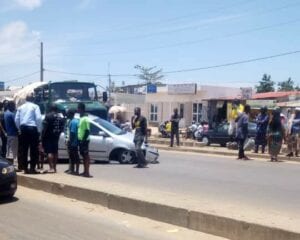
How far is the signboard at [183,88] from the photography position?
4841 centimetres

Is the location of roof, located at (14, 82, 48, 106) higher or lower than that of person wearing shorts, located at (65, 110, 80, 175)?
higher

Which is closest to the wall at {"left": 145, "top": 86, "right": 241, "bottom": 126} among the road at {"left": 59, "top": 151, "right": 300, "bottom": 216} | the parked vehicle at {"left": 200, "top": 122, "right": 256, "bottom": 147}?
the parked vehicle at {"left": 200, "top": 122, "right": 256, "bottom": 147}

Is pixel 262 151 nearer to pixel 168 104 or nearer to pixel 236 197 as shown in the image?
pixel 236 197

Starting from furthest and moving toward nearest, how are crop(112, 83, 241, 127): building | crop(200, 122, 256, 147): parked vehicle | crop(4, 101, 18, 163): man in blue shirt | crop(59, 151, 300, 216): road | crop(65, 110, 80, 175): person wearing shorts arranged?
crop(112, 83, 241, 127): building, crop(200, 122, 256, 147): parked vehicle, crop(4, 101, 18, 163): man in blue shirt, crop(65, 110, 80, 175): person wearing shorts, crop(59, 151, 300, 216): road

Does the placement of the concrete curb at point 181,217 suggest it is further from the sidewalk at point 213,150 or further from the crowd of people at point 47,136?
the sidewalk at point 213,150

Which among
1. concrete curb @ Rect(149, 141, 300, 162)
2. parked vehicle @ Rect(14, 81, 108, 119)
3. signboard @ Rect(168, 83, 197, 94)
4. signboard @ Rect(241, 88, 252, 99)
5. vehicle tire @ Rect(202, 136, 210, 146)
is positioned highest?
signboard @ Rect(168, 83, 197, 94)

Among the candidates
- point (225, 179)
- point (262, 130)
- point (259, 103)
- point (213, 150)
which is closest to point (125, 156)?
point (225, 179)

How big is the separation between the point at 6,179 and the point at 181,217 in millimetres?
3378

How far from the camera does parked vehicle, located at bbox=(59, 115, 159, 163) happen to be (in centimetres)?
1695

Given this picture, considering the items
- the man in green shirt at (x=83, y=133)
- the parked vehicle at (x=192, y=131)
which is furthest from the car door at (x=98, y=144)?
the parked vehicle at (x=192, y=131)

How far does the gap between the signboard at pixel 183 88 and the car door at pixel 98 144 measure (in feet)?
104

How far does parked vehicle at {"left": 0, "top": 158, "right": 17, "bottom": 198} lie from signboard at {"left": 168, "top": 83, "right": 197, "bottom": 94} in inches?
Result: 1536

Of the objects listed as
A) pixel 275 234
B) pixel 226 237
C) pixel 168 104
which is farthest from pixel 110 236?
pixel 168 104

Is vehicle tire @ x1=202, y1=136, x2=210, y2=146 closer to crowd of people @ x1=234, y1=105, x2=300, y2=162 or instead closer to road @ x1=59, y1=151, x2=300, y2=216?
crowd of people @ x1=234, y1=105, x2=300, y2=162
